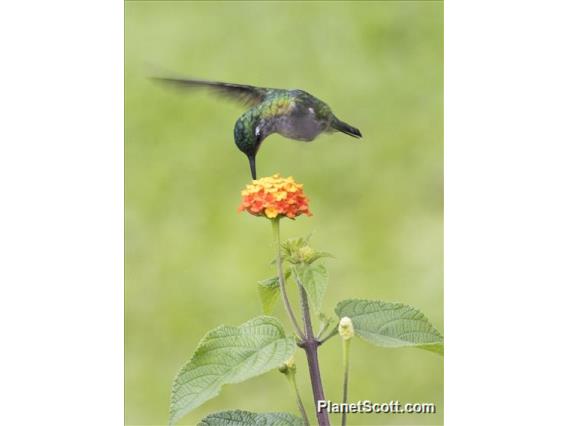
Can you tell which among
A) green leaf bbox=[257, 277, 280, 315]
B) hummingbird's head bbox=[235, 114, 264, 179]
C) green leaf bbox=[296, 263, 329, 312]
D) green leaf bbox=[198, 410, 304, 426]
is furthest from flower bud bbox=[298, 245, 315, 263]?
hummingbird's head bbox=[235, 114, 264, 179]

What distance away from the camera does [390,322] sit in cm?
138

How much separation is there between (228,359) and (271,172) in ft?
1.54

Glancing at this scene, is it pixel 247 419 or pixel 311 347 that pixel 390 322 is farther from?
pixel 247 419

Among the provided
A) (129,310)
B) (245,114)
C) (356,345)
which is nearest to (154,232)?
(129,310)

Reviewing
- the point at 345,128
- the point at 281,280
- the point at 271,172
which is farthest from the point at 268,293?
the point at 345,128

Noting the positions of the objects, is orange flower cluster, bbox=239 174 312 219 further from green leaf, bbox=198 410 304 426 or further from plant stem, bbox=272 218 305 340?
green leaf, bbox=198 410 304 426

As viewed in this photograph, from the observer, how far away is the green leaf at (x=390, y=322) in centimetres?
136

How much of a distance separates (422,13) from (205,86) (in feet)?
1.34

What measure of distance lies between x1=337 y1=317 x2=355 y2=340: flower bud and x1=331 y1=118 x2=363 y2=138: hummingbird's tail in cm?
49

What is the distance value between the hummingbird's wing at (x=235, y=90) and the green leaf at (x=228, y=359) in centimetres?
48

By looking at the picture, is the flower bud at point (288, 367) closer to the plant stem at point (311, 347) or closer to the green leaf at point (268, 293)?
the plant stem at point (311, 347)

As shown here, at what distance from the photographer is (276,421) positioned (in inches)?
55.2

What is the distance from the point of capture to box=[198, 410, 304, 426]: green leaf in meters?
1.40
